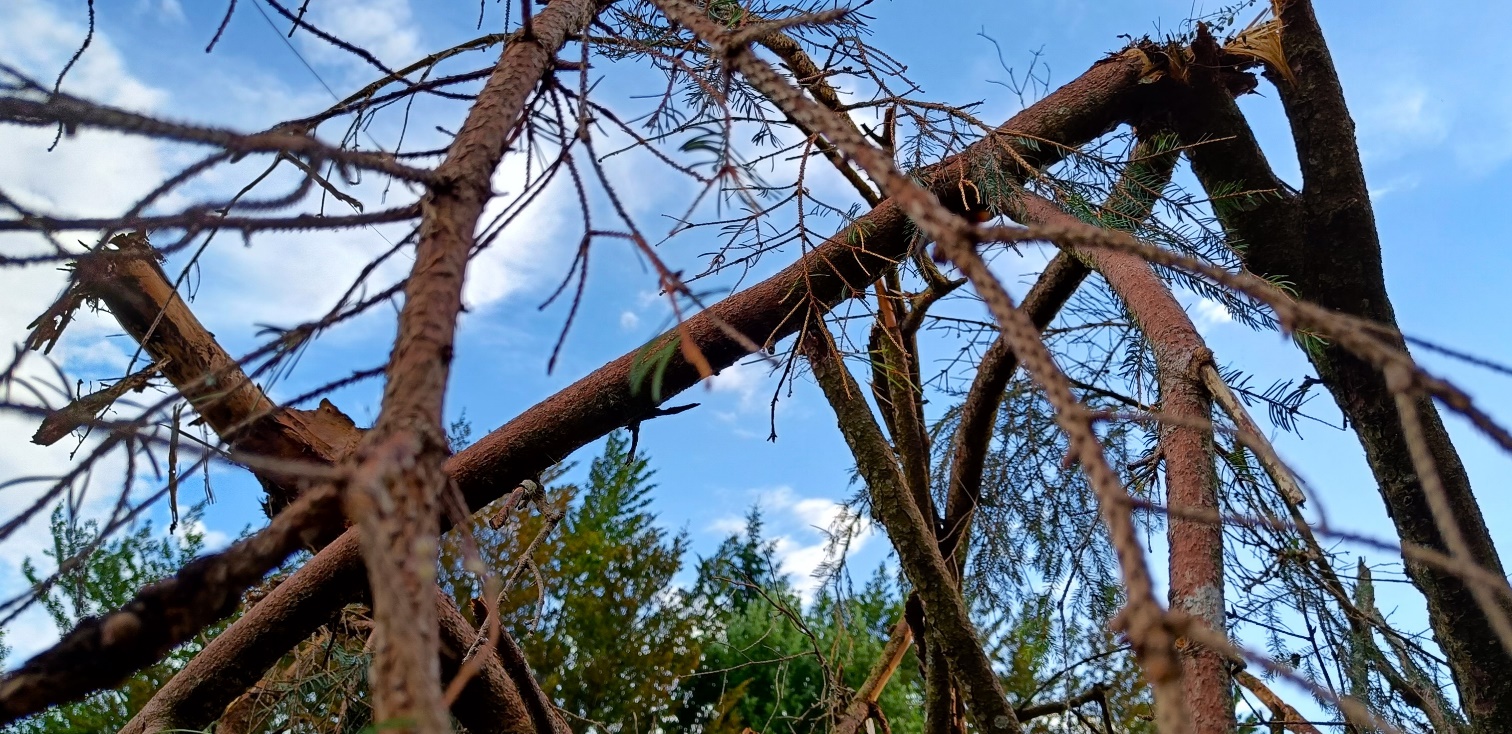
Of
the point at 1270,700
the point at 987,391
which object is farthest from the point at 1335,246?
the point at 1270,700

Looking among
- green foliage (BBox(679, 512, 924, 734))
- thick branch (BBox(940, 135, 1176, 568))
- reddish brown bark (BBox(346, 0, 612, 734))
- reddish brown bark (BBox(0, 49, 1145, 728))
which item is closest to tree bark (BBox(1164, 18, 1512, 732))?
thick branch (BBox(940, 135, 1176, 568))

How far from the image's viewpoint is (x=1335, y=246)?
1680mm

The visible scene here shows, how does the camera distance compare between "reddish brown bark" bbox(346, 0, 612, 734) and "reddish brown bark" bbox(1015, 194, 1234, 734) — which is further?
"reddish brown bark" bbox(1015, 194, 1234, 734)

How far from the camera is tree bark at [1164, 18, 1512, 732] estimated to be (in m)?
1.60

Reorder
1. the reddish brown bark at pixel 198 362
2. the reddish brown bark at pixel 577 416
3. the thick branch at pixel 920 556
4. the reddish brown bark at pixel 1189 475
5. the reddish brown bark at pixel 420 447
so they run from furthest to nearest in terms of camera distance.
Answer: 1. the thick branch at pixel 920 556
2. the reddish brown bark at pixel 198 362
3. the reddish brown bark at pixel 577 416
4. the reddish brown bark at pixel 1189 475
5. the reddish brown bark at pixel 420 447

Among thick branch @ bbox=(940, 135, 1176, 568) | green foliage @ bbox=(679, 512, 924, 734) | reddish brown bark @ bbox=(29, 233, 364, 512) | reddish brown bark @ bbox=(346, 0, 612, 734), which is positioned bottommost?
reddish brown bark @ bbox=(346, 0, 612, 734)

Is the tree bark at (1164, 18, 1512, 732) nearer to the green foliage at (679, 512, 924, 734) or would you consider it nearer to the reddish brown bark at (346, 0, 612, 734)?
the reddish brown bark at (346, 0, 612, 734)

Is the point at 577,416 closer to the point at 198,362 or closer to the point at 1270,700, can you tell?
the point at 198,362

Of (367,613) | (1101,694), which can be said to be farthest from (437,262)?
(1101,694)

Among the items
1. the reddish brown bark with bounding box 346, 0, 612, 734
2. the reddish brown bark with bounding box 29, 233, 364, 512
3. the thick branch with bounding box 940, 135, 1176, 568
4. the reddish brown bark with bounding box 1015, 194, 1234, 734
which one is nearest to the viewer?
the reddish brown bark with bounding box 346, 0, 612, 734

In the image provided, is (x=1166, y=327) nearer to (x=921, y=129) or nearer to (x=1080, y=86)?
(x=921, y=129)

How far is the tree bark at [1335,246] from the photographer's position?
5.25ft

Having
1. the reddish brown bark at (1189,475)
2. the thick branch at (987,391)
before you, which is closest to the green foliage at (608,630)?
the thick branch at (987,391)

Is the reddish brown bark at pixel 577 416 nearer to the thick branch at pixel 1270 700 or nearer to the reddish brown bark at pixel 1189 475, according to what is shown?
the reddish brown bark at pixel 1189 475
